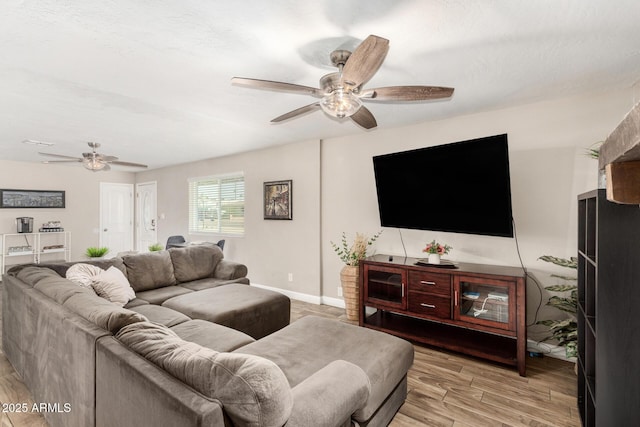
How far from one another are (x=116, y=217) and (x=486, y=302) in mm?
7884

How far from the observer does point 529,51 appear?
6.37 ft

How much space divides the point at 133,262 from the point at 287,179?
227 centimetres

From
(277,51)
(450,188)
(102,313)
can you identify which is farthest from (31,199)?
(450,188)

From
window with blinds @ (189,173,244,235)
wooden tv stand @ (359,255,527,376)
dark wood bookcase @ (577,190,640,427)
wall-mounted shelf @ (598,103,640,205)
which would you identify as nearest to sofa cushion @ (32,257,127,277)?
window with blinds @ (189,173,244,235)

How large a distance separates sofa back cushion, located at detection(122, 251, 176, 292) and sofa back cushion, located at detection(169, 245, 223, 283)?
9 cm

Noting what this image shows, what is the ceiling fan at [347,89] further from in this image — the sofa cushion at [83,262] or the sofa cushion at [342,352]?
the sofa cushion at [83,262]

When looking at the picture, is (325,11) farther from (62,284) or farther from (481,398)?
(481,398)

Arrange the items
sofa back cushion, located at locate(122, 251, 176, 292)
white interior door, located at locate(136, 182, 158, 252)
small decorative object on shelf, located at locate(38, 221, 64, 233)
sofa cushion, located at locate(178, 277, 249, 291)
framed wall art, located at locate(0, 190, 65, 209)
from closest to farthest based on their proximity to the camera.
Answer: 1. sofa back cushion, located at locate(122, 251, 176, 292)
2. sofa cushion, located at locate(178, 277, 249, 291)
3. framed wall art, located at locate(0, 190, 65, 209)
4. small decorative object on shelf, located at locate(38, 221, 64, 233)
5. white interior door, located at locate(136, 182, 158, 252)

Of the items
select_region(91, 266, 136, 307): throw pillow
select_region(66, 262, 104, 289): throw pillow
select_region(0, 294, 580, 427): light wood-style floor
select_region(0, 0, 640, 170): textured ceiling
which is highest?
select_region(0, 0, 640, 170): textured ceiling

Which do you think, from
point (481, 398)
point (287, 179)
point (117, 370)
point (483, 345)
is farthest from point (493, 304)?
point (287, 179)

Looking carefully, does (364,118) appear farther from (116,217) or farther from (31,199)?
(116,217)

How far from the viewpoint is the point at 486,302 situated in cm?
265

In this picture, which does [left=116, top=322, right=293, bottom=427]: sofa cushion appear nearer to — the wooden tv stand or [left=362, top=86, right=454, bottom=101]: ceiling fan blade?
[left=362, top=86, right=454, bottom=101]: ceiling fan blade

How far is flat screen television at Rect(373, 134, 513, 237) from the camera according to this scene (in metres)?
2.58
